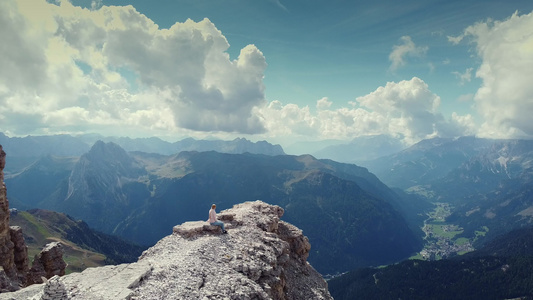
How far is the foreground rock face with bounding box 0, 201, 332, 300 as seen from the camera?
77.6ft

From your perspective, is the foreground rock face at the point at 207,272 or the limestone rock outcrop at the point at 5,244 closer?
the foreground rock face at the point at 207,272

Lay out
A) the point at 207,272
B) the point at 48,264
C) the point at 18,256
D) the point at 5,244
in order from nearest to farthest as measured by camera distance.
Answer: the point at 207,272 → the point at 5,244 → the point at 18,256 → the point at 48,264

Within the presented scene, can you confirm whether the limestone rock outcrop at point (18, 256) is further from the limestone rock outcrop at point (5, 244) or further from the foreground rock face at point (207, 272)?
the foreground rock face at point (207, 272)

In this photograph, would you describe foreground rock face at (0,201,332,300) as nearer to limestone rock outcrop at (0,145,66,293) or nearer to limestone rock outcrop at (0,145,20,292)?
limestone rock outcrop at (0,145,20,292)

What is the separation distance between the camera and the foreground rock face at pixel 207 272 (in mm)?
23641

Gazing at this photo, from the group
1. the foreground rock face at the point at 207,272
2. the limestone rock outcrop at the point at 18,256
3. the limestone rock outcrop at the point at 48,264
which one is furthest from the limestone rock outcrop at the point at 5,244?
the foreground rock face at the point at 207,272

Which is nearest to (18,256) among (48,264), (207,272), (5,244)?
(48,264)

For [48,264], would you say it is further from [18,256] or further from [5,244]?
[5,244]

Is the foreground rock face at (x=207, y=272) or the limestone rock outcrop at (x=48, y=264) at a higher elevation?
the foreground rock face at (x=207, y=272)

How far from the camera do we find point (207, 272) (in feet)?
90.6

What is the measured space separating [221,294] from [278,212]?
2801 cm

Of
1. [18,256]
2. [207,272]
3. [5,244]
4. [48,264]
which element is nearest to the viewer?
[207,272]

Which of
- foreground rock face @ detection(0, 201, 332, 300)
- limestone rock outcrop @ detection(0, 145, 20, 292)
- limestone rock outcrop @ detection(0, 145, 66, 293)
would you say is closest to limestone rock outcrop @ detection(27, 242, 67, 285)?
limestone rock outcrop @ detection(0, 145, 66, 293)

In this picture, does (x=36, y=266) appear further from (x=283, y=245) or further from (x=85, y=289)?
(x=283, y=245)
